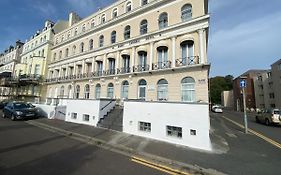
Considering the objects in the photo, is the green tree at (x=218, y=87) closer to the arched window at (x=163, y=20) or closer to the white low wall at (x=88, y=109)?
the arched window at (x=163, y=20)

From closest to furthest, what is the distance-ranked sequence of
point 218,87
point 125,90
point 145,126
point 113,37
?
point 145,126
point 125,90
point 113,37
point 218,87

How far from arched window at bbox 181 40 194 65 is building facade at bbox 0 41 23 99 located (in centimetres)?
3833

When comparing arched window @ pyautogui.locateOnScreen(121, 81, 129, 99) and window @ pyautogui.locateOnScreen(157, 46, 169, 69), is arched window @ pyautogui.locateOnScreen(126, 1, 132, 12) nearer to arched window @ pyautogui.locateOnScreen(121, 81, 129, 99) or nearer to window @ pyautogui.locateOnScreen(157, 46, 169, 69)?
window @ pyautogui.locateOnScreen(157, 46, 169, 69)

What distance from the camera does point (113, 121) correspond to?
1180 centimetres

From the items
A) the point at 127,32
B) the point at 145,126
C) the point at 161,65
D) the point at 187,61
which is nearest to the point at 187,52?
the point at 187,61

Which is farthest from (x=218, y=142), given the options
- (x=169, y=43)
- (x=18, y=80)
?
(x=18, y=80)

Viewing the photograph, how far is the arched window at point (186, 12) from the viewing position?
50.0 feet

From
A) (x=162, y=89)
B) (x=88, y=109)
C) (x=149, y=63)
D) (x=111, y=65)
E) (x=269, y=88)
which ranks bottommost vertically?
(x=88, y=109)

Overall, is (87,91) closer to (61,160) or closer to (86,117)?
(86,117)

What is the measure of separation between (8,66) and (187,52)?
2151 inches

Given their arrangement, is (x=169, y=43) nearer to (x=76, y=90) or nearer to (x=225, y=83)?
(x=76, y=90)

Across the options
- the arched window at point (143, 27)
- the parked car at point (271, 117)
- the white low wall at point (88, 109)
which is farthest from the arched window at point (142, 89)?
the parked car at point (271, 117)

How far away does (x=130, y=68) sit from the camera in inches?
717

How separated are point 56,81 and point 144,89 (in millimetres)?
19214
